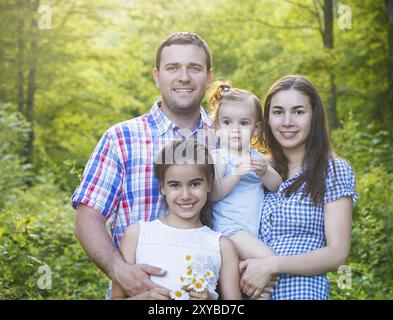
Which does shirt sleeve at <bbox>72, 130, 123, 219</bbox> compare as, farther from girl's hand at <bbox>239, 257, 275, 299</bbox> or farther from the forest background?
the forest background

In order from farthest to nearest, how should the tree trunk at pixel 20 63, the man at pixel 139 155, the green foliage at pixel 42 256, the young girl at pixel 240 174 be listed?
1. the tree trunk at pixel 20 63
2. the green foliage at pixel 42 256
3. the man at pixel 139 155
4. the young girl at pixel 240 174

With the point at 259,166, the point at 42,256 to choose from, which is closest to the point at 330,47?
the point at 42,256

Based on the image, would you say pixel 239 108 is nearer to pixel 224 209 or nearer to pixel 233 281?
pixel 224 209

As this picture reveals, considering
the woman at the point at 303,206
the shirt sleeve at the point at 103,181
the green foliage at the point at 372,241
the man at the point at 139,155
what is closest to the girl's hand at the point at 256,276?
the woman at the point at 303,206

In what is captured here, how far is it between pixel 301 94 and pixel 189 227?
90 cm

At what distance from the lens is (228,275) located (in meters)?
3.14

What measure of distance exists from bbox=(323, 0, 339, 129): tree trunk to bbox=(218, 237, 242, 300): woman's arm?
8.21 m


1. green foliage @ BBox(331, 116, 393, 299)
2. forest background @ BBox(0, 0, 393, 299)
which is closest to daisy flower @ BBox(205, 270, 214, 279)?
green foliage @ BBox(331, 116, 393, 299)

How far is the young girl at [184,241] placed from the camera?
3066mm

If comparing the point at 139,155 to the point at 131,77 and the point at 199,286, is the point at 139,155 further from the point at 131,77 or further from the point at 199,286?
the point at 131,77

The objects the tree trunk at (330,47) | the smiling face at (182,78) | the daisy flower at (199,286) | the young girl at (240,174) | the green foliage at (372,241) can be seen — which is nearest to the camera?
the daisy flower at (199,286)

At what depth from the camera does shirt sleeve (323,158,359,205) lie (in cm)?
316

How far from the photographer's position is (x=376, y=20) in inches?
437

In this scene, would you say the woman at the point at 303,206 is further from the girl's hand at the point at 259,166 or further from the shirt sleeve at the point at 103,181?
the shirt sleeve at the point at 103,181
